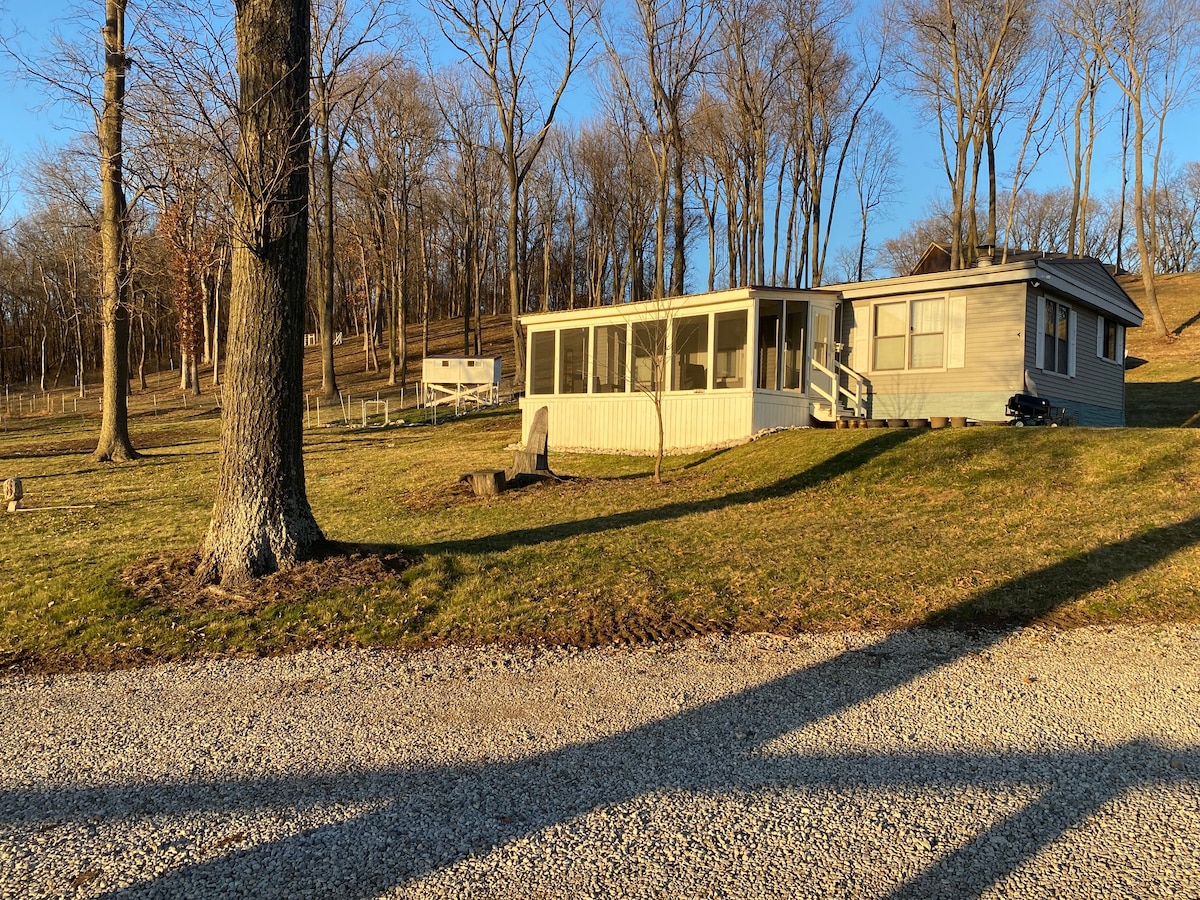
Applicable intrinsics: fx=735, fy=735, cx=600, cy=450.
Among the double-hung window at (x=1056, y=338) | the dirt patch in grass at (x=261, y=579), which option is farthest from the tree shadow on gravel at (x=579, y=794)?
the double-hung window at (x=1056, y=338)

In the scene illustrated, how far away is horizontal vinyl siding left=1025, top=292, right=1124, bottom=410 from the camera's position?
43.3 ft

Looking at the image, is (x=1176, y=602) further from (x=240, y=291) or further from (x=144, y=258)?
(x=144, y=258)

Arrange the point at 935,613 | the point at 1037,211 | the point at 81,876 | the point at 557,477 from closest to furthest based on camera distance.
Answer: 1. the point at 81,876
2. the point at 935,613
3. the point at 557,477
4. the point at 1037,211

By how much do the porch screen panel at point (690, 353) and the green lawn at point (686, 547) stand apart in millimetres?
1721

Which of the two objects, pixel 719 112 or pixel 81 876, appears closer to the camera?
pixel 81 876

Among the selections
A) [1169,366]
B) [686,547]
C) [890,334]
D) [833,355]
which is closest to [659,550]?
[686,547]

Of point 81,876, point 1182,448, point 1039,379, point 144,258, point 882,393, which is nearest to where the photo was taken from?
point 81,876

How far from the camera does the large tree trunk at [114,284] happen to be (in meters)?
12.8

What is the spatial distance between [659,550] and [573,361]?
9.28 m

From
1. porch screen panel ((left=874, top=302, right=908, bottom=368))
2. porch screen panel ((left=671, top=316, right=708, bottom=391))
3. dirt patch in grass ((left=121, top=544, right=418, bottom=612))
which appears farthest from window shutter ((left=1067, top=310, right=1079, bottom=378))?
dirt patch in grass ((left=121, top=544, right=418, bottom=612))

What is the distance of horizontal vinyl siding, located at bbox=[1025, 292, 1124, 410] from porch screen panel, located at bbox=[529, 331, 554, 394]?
915 cm

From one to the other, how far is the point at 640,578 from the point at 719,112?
2621 centimetres

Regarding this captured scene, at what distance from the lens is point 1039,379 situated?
1338 cm

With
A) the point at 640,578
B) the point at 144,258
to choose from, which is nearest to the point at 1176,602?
the point at 640,578
